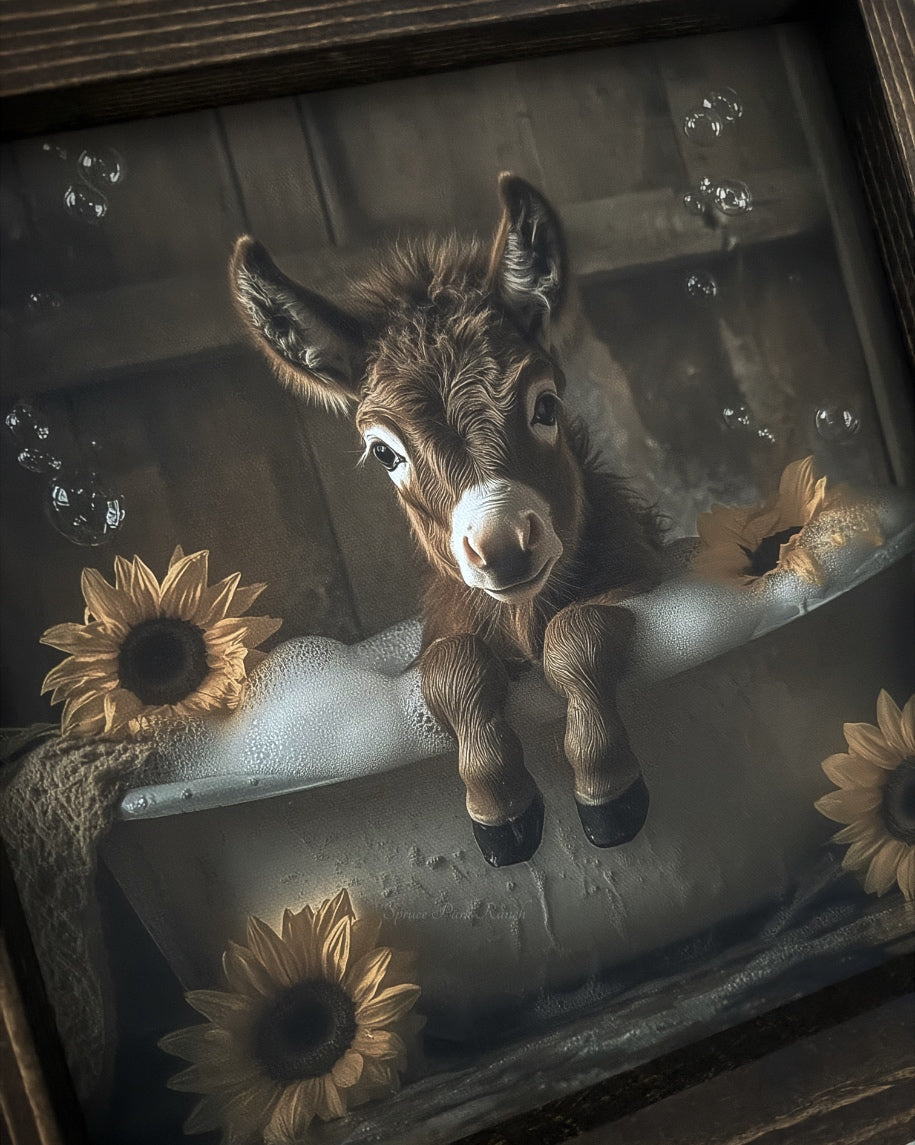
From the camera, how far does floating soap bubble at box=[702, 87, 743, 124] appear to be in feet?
2.29

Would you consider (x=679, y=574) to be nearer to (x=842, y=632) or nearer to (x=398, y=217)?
(x=842, y=632)

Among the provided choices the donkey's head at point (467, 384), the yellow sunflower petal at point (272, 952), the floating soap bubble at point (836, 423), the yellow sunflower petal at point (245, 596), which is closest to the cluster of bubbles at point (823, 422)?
the floating soap bubble at point (836, 423)

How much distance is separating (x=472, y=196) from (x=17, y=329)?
29cm

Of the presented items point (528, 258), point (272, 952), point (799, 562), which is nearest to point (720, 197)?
point (528, 258)

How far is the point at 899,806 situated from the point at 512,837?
0.29 metres

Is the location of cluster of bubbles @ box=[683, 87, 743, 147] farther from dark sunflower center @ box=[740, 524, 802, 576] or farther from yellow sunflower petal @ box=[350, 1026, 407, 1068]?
yellow sunflower petal @ box=[350, 1026, 407, 1068]

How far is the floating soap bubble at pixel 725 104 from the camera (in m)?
0.70

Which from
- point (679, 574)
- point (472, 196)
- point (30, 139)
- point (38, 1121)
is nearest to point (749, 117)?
point (472, 196)

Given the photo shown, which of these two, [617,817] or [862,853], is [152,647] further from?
[862,853]

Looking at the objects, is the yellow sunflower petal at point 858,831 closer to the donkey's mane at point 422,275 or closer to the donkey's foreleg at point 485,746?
the donkey's foreleg at point 485,746

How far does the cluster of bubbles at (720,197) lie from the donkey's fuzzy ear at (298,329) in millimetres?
251

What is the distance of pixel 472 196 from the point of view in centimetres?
65

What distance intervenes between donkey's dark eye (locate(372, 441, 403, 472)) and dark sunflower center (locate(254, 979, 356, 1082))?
0.31 metres

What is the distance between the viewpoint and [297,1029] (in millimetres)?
605
